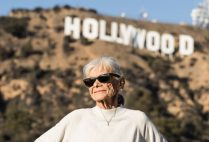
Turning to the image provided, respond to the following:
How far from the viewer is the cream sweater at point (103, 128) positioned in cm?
511

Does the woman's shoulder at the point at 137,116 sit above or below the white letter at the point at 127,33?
above

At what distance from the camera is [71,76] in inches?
3907

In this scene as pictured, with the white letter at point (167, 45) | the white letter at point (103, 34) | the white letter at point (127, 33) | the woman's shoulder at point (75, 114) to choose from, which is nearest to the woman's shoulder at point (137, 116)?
the woman's shoulder at point (75, 114)

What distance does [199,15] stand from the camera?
436 ft

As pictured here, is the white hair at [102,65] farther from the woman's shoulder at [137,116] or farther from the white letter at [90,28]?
the white letter at [90,28]

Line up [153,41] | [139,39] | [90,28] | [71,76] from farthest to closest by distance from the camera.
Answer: [153,41] < [139,39] < [90,28] < [71,76]

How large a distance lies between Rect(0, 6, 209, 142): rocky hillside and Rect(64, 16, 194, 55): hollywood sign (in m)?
0.91

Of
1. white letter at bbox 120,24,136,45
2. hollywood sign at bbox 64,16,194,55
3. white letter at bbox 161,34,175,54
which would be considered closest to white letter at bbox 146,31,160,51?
hollywood sign at bbox 64,16,194,55

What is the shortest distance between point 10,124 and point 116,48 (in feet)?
102

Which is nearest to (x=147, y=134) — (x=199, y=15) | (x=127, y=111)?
(x=127, y=111)

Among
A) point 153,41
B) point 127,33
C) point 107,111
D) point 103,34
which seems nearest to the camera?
point 107,111

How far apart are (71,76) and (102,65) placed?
309 ft

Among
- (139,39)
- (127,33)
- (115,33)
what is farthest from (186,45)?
(115,33)

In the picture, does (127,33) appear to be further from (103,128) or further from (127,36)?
(103,128)
